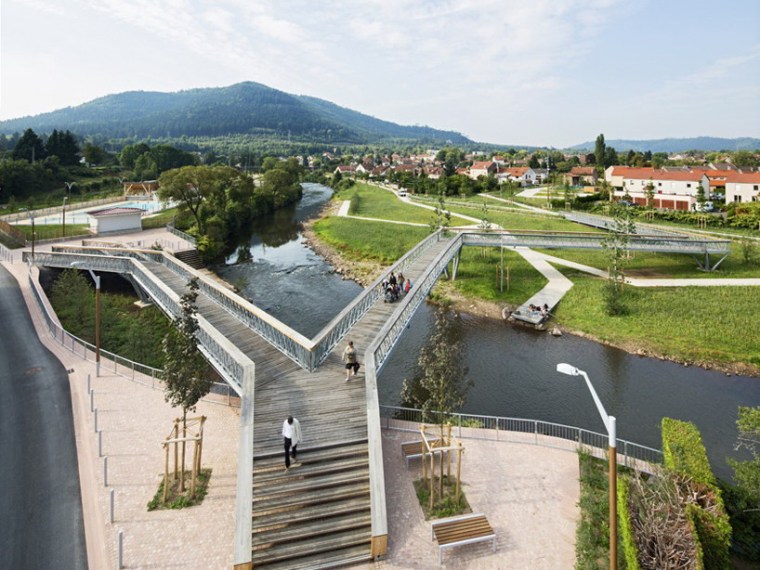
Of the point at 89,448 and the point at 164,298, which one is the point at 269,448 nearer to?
the point at 89,448

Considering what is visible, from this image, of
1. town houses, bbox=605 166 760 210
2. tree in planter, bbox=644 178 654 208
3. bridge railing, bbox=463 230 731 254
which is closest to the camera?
bridge railing, bbox=463 230 731 254

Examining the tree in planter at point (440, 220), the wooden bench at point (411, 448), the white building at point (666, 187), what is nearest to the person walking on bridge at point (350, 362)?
the wooden bench at point (411, 448)

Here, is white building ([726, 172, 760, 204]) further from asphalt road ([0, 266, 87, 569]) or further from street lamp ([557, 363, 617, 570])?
asphalt road ([0, 266, 87, 569])

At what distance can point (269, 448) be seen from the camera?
13.0 meters

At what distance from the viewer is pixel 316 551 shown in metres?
10.9

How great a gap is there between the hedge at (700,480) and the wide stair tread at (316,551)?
23.7 feet

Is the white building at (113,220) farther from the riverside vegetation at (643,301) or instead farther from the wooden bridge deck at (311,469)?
the wooden bridge deck at (311,469)

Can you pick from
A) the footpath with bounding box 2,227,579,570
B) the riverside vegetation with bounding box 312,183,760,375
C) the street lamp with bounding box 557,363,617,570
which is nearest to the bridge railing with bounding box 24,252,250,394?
the footpath with bounding box 2,227,579,570

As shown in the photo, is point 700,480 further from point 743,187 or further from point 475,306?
point 743,187

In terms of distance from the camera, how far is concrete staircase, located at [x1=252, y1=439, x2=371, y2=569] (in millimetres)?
10773

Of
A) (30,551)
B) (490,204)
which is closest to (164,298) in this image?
(30,551)

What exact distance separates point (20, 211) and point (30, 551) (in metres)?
61.8

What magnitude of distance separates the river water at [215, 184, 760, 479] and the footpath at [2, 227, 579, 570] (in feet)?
18.7

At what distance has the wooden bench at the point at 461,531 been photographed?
1098 centimetres
